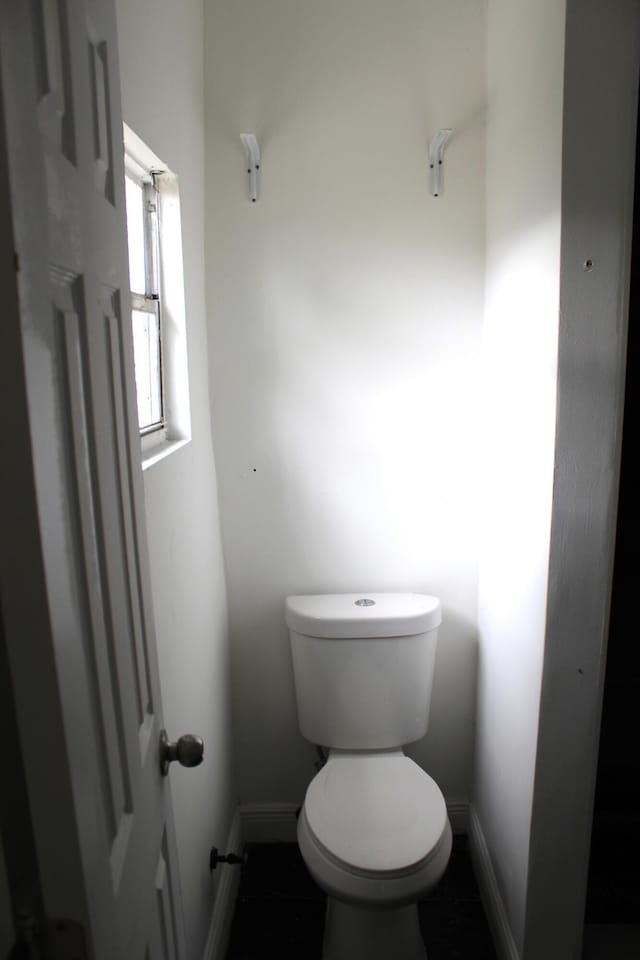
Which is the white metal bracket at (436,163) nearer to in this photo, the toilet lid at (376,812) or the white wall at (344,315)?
the white wall at (344,315)

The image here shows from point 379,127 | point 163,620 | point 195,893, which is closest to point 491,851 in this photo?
point 195,893

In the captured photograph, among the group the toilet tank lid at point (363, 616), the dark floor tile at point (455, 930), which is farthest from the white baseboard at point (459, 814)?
the toilet tank lid at point (363, 616)

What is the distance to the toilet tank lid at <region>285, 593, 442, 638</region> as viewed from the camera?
168cm

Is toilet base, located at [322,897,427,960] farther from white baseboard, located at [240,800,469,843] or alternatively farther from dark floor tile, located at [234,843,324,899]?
white baseboard, located at [240,800,469,843]

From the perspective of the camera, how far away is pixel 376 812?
145cm

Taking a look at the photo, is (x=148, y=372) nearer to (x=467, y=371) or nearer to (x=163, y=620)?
(x=163, y=620)

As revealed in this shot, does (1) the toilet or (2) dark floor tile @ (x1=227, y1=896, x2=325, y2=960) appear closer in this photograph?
(1) the toilet

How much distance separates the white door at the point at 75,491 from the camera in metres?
0.45

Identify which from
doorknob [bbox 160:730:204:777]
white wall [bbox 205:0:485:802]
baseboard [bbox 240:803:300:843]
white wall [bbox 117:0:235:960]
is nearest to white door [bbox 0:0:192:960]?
doorknob [bbox 160:730:204:777]

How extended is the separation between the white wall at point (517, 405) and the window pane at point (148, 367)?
829 mm

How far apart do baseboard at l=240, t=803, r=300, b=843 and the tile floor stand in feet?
0.21

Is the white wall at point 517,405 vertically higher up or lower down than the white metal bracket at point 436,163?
lower down

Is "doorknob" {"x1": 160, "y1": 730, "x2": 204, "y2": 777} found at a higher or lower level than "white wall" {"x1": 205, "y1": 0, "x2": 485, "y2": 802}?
lower

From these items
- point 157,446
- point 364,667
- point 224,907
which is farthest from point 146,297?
point 224,907
